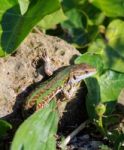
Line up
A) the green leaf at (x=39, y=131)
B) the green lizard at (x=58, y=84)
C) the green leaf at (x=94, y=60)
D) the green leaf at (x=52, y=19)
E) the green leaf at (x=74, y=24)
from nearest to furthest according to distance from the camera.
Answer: the green leaf at (x=39, y=131) → the green lizard at (x=58, y=84) → the green leaf at (x=94, y=60) → the green leaf at (x=52, y=19) → the green leaf at (x=74, y=24)

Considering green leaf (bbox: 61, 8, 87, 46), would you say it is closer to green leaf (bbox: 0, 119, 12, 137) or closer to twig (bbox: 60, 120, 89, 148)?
twig (bbox: 60, 120, 89, 148)

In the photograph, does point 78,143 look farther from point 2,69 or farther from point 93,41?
point 93,41

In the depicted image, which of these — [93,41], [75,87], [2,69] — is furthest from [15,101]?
[93,41]

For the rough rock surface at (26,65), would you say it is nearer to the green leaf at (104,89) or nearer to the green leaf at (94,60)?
the green leaf at (94,60)

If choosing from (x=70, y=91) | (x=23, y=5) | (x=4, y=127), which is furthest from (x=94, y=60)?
(x=4, y=127)

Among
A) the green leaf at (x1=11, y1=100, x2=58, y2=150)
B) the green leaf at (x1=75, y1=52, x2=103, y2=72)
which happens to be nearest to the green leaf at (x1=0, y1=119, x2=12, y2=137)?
the green leaf at (x1=11, y1=100, x2=58, y2=150)

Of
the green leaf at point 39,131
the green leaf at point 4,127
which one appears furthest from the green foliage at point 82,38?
the green leaf at point 4,127

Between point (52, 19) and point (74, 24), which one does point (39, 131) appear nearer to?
point (52, 19)
